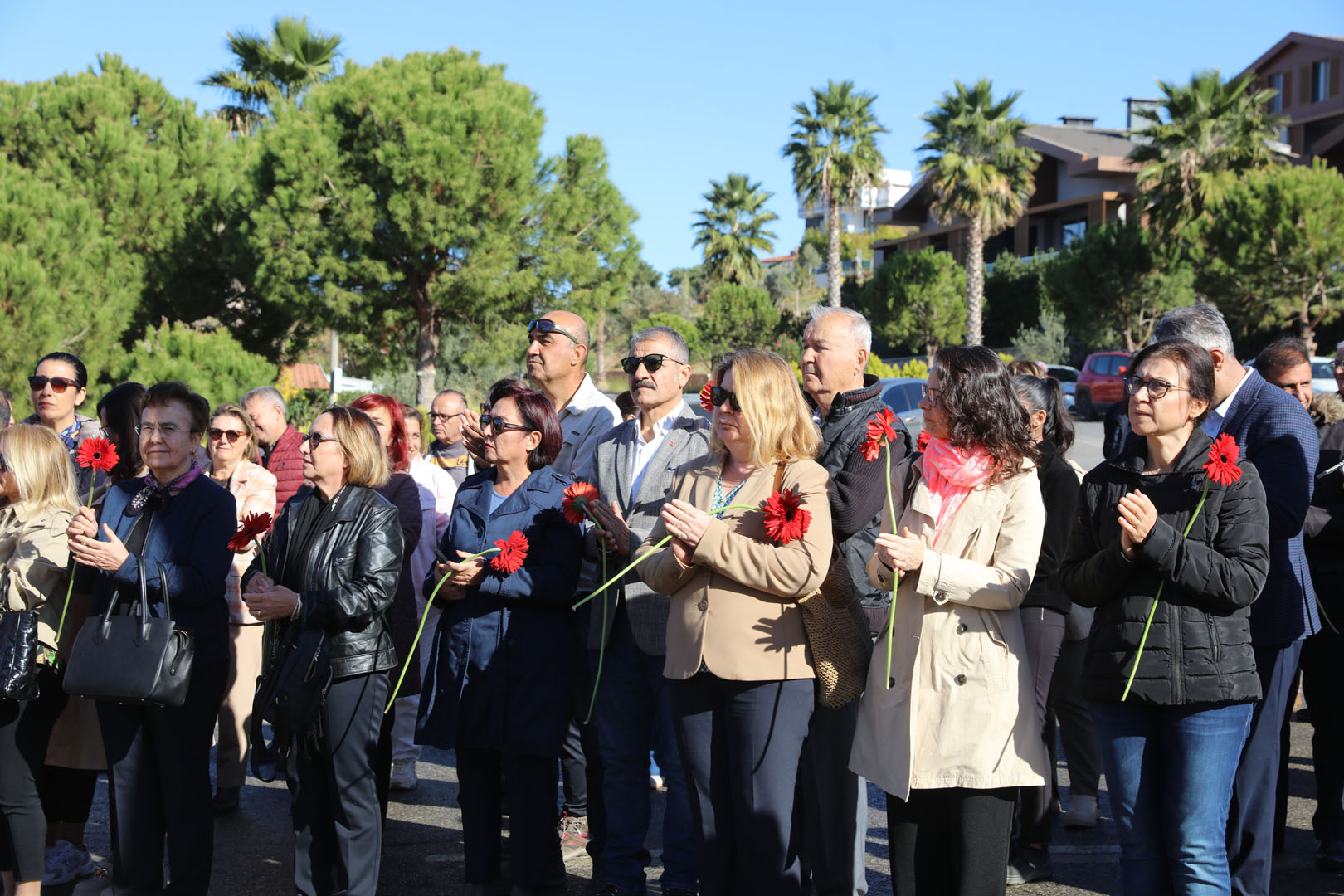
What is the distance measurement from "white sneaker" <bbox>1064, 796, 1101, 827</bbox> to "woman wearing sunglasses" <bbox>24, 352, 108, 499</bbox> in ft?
15.7

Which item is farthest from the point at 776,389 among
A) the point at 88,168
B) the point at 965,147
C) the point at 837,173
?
the point at 837,173

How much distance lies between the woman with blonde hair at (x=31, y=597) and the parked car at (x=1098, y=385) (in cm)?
2587

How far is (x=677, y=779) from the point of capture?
3.99 meters

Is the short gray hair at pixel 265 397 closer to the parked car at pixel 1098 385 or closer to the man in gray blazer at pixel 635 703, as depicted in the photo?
the man in gray blazer at pixel 635 703

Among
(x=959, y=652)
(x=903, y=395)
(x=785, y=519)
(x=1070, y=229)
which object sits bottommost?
(x=959, y=652)

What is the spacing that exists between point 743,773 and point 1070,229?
4870cm

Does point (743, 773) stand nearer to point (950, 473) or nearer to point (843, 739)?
point (843, 739)

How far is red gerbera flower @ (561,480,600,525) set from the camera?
3.83 meters

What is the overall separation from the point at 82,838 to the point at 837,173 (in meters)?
38.0

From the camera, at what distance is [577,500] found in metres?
3.83

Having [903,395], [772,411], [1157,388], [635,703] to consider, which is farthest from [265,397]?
[903,395]

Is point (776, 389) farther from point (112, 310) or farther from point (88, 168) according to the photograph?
point (88, 168)

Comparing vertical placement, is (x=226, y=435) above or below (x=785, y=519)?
above

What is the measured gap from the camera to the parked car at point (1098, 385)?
26.8 m
